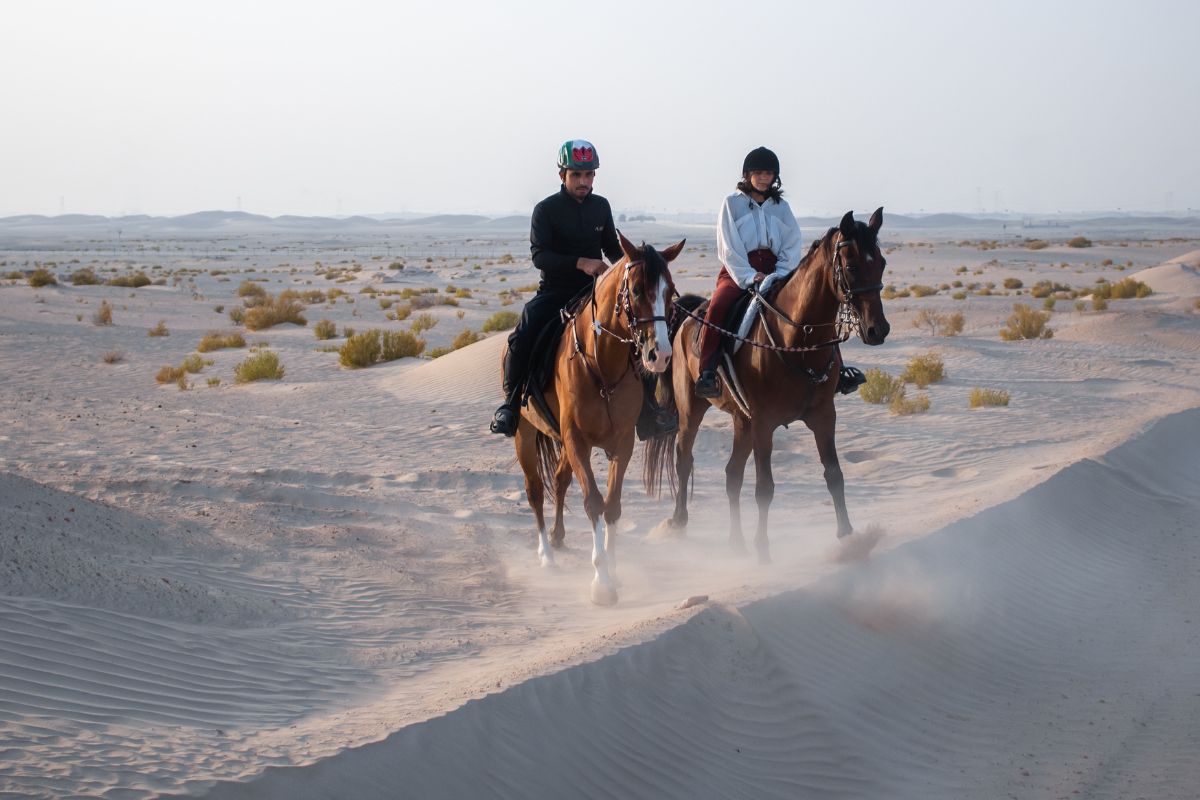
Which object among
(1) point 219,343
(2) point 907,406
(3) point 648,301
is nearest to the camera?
(3) point 648,301

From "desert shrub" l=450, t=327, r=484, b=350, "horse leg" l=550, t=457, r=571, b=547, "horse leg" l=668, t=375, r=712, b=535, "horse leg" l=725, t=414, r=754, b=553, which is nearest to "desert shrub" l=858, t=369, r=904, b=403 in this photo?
"horse leg" l=668, t=375, r=712, b=535

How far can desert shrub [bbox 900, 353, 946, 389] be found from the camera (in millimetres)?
19234

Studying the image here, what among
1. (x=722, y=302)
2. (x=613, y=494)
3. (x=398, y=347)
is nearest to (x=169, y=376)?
(x=398, y=347)

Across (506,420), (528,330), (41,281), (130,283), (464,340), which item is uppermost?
(528,330)

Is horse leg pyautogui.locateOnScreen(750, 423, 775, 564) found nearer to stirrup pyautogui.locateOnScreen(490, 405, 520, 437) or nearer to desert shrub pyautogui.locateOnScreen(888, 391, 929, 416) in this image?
stirrup pyautogui.locateOnScreen(490, 405, 520, 437)

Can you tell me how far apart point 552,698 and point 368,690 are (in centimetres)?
113

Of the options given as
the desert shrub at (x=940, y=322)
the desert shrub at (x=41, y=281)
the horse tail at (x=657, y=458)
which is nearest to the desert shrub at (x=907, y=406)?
the horse tail at (x=657, y=458)

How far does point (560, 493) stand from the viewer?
32.4ft

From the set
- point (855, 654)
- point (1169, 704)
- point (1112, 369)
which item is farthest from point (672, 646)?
point (1112, 369)

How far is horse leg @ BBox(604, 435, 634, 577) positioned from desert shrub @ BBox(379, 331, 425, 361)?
16.3m

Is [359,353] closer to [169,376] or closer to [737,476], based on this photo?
[169,376]

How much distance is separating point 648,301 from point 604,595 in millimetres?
2257

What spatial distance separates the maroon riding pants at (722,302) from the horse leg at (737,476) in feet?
2.27

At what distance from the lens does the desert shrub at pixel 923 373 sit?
19.2 m
